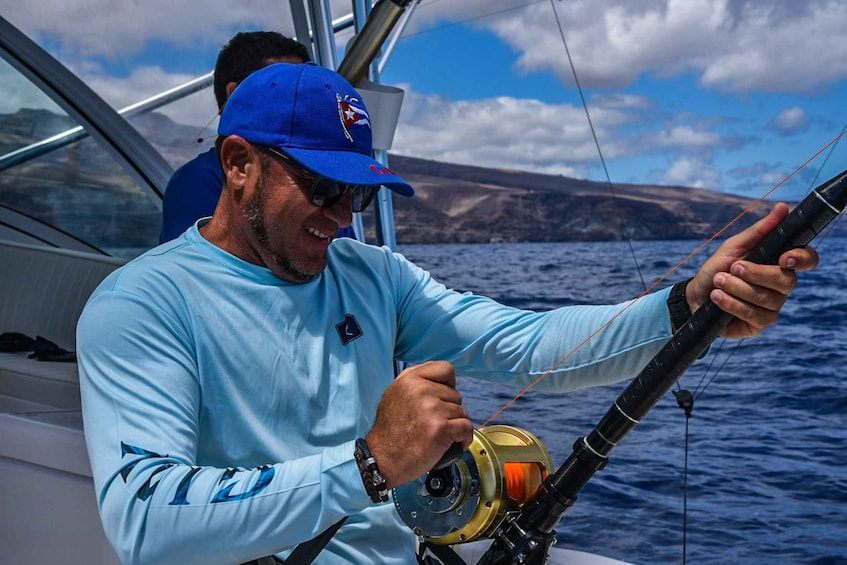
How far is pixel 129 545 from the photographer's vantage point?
Answer: 3.56 ft

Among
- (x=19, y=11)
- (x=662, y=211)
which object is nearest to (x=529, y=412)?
(x=19, y=11)

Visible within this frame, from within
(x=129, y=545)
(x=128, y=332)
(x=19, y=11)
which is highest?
(x=19, y=11)

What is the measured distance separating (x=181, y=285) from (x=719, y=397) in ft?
33.8

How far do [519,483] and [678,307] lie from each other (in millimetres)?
377

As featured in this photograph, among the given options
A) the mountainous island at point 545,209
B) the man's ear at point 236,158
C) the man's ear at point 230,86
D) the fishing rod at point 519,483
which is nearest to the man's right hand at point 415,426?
the fishing rod at point 519,483

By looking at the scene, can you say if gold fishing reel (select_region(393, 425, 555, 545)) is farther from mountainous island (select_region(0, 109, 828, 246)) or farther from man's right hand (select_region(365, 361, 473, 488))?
Answer: mountainous island (select_region(0, 109, 828, 246))

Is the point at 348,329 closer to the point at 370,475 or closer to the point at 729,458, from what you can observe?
the point at 370,475

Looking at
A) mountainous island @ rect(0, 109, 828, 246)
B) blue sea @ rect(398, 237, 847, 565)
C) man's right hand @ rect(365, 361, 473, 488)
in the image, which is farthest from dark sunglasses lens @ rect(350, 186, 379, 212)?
mountainous island @ rect(0, 109, 828, 246)

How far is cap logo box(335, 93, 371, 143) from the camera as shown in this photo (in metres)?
1.38

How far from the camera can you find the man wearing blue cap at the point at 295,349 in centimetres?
109

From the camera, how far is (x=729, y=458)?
8.25 m

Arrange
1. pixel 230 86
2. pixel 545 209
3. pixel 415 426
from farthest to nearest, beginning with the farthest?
pixel 545 209
pixel 230 86
pixel 415 426

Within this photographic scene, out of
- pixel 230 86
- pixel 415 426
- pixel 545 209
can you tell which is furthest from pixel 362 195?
pixel 545 209

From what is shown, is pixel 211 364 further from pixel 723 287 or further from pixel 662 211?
pixel 662 211
